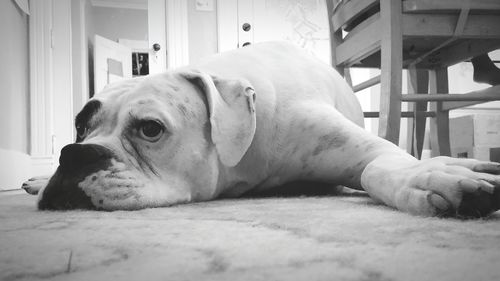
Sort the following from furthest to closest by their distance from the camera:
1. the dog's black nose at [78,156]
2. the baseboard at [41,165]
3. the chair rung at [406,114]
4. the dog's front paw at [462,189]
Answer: the chair rung at [406,114] < the baseboard at [41,165] < the dog's black nose at [78,156] < the dog's front paw at [462,189]

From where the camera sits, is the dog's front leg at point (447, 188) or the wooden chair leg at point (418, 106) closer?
the dog's front leg at point (447, 188)

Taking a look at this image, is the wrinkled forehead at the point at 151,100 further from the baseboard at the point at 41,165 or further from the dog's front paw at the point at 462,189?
the baseboard at the point at 41,165

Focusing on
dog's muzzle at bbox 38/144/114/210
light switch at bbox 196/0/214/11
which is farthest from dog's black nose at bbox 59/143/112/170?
light switch at bbox 196/0/214/11

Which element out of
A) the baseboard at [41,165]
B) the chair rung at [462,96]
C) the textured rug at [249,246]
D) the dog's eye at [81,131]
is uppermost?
the chair rung at [462,96]

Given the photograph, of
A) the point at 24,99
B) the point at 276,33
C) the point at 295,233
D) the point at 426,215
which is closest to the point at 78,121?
the point at 295,233

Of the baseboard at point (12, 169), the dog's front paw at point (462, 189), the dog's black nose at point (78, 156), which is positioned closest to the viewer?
the dog's front paw at point (462, 189)

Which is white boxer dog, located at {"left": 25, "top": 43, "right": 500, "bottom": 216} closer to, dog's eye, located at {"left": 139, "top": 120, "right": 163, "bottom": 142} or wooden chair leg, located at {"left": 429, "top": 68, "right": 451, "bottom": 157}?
dog's eye, located at {"left": 139, "top": 120, "right": 163, "bottom": 142}

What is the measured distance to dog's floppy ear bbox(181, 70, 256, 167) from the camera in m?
1.22

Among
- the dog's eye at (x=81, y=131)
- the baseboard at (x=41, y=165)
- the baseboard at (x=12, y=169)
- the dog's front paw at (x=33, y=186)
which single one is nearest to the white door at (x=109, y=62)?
the baseboard at (x=41, y=165)

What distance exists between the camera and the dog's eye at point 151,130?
45.0 inches

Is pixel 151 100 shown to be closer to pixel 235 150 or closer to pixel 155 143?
pixel 155 143

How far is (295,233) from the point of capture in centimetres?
71

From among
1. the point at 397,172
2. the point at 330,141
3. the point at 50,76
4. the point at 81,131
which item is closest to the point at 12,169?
the point at 50,76

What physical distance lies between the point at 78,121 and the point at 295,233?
0.80 meters
